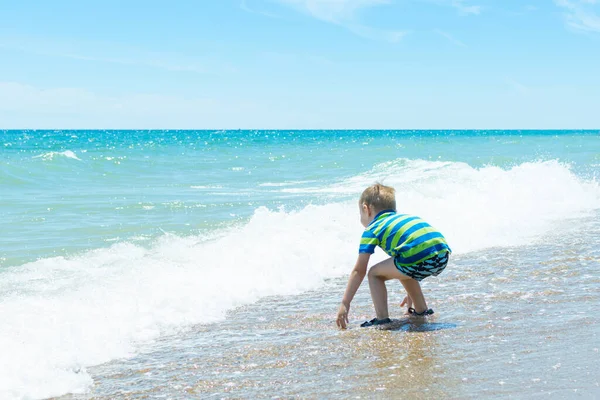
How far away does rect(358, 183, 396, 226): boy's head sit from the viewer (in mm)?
5051

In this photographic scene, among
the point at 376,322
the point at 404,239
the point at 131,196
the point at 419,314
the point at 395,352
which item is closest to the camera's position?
the point at 395,352

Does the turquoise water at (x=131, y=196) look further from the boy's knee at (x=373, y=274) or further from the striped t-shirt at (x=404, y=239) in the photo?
the striped t-shirt at (x=404, y=239)

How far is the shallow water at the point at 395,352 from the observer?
3654mm

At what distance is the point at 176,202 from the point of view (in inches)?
619

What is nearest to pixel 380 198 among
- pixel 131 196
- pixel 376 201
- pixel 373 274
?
pixel 376 201

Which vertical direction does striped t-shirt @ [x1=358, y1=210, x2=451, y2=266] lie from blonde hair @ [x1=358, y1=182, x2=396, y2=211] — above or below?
below

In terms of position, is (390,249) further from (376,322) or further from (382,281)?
(376,322)

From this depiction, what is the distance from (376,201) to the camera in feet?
16.6

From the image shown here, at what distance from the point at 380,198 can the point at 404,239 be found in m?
0.37

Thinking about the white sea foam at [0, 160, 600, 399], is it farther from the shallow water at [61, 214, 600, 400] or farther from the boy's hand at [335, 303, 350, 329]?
the boy's hand at [335, 303, 350, 329]

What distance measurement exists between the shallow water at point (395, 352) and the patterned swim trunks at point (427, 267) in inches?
14.7

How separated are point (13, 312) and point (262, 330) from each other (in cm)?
187


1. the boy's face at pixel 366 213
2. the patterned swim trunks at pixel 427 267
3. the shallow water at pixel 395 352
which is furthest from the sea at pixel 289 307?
the boy's face at pixel 366 213

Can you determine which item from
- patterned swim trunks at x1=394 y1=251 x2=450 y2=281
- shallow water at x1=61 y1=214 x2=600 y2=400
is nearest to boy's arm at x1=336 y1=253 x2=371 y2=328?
shallow water at x1=61 y1=214 x2=600 y2=400
